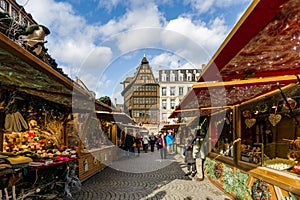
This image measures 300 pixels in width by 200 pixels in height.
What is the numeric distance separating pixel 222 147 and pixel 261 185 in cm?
315

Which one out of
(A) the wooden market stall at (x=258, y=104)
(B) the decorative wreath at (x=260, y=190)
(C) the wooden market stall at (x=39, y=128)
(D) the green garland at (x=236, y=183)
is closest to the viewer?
(A) the wooden market stall at (x=258, y=104)

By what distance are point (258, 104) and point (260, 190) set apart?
1.63m

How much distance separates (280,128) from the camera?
626 cm

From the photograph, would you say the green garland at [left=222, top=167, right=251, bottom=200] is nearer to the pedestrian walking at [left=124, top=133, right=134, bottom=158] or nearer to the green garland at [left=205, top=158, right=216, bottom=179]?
the green garland at [left=205, top=158, right=216, bottom=179]

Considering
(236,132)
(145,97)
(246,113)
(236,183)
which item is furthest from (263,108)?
(145,97)

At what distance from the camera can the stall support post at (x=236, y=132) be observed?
240 inches

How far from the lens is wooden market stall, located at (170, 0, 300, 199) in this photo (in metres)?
2.20

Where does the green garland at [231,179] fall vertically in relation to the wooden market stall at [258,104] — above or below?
below

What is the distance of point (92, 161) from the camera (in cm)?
962

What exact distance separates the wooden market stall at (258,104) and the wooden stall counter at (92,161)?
3.89m

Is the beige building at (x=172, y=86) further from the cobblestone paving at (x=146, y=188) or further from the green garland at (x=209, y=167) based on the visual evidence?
the green garland at (x=209, y=167)

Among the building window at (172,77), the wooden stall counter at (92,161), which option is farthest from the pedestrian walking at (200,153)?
the building window at (172,77)

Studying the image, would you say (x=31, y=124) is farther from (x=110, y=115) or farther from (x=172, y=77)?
(x=172, y=77)

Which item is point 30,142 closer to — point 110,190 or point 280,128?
point 110,190
